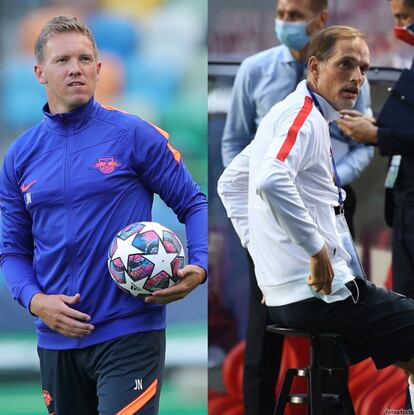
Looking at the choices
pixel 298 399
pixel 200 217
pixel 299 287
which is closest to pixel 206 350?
pixel 298 399

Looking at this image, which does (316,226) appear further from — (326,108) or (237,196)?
(237,196)

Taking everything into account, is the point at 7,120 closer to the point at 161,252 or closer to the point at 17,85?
the point at 17,85

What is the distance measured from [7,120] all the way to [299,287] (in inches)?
77.6

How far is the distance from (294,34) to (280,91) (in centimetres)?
29

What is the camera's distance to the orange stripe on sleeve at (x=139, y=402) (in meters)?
3.63

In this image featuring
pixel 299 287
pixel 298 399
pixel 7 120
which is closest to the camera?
pixel 299 287

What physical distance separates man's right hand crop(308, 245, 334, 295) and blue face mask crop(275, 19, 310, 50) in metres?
1.79

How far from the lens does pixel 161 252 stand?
3727 millimetres

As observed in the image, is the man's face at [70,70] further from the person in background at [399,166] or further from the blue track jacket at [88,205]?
the person in background at [399,166]

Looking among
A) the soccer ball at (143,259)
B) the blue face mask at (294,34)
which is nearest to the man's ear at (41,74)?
the soccer ball at (143,259)

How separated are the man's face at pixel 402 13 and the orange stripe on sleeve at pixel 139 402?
8.63ft

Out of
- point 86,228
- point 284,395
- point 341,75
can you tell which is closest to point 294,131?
point 341,75

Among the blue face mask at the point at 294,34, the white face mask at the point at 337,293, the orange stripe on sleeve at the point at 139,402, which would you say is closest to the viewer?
the orange stripe on sleeve at the point at 139,402

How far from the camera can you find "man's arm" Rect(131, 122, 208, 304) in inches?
150
